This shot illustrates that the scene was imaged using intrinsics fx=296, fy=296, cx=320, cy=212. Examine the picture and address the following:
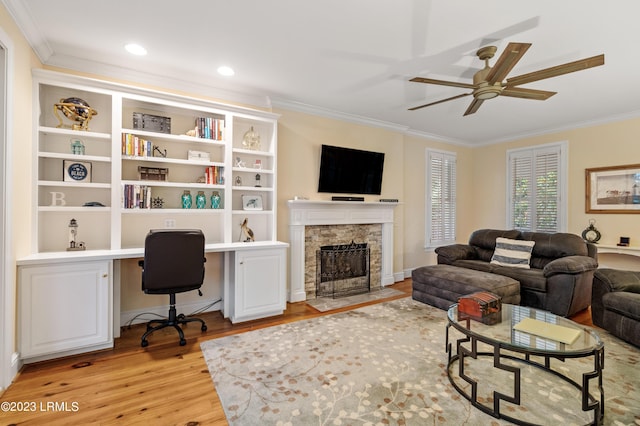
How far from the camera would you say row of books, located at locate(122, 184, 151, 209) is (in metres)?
3.06

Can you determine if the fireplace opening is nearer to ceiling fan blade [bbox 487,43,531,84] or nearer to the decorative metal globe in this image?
ceiling fan blade [bbox 487,43,531,84]

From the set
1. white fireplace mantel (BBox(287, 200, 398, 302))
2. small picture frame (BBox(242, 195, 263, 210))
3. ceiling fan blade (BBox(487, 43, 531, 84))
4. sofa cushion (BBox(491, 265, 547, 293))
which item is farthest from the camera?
white fireplace mantel (BBox(287, 200, 398, 302))

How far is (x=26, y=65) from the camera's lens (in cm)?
249

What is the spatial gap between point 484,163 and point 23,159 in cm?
713

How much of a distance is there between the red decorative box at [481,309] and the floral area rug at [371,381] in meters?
0.42

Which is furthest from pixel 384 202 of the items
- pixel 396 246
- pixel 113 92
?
pixel 113 92

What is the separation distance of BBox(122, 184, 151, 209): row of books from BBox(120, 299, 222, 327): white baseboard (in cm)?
118

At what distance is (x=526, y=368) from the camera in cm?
238

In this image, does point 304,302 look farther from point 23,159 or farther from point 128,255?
point 23,159

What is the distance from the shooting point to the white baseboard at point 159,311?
325 cm

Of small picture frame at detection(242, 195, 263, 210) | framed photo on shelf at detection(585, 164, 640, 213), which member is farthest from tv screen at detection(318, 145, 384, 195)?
framed photo on shelf at detection(585, 164, 640, 213)

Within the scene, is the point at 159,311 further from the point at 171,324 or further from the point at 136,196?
A: the point at 136,196

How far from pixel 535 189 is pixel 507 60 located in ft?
14.2

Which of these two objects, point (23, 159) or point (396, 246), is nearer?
point (23, 159)
